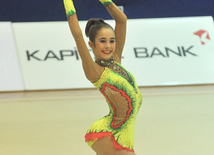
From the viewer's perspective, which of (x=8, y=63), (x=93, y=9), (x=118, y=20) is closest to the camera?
(x=118, y=20)

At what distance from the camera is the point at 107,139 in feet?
5.86

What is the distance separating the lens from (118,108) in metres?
1.81

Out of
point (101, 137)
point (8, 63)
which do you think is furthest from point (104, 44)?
point (8, 63)

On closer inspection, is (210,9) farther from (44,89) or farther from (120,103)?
(120,103)

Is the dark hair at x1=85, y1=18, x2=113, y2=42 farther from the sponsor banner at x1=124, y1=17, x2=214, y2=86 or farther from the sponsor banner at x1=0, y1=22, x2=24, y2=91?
the sponsor banner at x1=0, y1=22, x2=24, y2=91

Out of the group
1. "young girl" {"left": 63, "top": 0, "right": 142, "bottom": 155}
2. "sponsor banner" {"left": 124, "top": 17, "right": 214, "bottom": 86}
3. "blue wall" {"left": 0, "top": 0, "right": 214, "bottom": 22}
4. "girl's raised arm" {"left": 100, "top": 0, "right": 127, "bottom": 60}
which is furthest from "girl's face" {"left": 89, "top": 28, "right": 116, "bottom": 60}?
"blue wall" {"left": 0, "top": 0, "right": 214, "bottom": 22}

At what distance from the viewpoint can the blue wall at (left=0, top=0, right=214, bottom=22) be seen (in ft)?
23.3

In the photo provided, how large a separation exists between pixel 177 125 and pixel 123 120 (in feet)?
7.24

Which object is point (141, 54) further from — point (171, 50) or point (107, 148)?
point (107, 148)

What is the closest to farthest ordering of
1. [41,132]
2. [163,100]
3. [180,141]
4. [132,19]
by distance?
[180,141] < [41,132] < [163,100] < [132,19]

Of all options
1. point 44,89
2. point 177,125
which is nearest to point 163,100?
point 177,125

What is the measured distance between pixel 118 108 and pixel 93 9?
5872 mm

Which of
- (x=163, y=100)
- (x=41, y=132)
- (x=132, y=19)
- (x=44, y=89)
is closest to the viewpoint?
(x=41, y=132)

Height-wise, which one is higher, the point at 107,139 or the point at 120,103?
the point at 120,103
